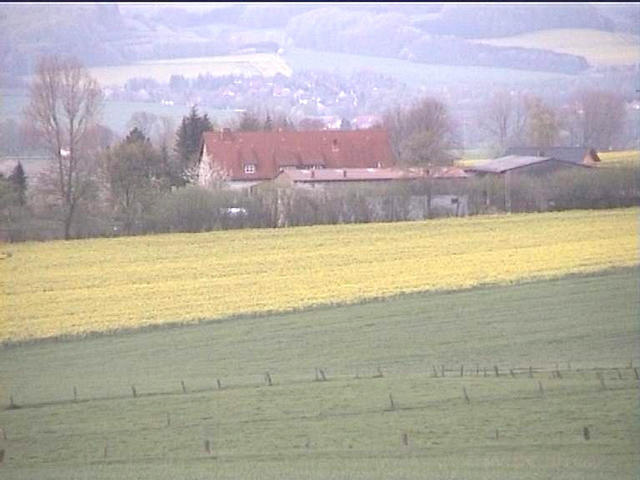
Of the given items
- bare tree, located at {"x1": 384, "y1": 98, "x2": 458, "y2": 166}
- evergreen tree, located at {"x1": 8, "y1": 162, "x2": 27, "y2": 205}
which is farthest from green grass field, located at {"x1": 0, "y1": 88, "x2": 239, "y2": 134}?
bare tree, located at {"x1": 384, "y1": 98, "x2": 458, "y2": 166}

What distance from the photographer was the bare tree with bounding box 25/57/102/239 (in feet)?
27.0

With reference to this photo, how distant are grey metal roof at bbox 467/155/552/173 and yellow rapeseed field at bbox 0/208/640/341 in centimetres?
43

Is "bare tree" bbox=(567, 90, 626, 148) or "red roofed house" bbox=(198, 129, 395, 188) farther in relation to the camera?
"bare tree" bbox=(567, 90, 626, 148)

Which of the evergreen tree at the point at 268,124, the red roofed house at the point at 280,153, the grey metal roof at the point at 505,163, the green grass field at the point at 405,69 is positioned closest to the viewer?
the red roofed house at the point at 280,153

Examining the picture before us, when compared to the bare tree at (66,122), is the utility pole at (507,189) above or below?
below

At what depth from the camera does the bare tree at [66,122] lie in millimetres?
8219

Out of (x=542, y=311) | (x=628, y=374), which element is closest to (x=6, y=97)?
(x=542, y=311)

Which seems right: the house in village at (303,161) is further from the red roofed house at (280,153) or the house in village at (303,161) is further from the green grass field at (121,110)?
the green grass field at (121,110)

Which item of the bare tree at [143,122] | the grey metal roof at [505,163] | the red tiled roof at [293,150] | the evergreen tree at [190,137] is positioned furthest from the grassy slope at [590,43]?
the bare tree at [143,122]

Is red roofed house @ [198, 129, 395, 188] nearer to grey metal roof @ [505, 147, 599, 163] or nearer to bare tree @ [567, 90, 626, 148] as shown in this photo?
grey metal roof @ [505, 147, 599, 163]

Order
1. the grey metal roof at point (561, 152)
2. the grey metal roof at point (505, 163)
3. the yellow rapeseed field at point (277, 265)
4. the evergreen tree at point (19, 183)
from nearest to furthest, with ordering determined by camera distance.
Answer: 1. the evergreen tree at point (19, 183)
2. the yellow rapeseed field at point (277, 265)
3. the grey metal roof at point (505, 163)
4. the grey metal roof at point (561, 152)

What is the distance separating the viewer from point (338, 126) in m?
9.39

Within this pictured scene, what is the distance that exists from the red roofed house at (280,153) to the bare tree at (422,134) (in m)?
0.10

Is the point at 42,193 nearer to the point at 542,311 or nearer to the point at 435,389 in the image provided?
the point at 435,389
